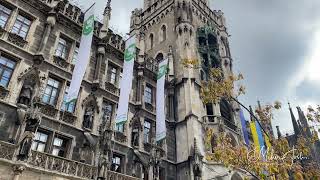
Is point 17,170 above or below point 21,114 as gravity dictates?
below

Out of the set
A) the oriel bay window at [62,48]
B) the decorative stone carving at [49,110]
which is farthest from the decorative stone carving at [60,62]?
the decorative stone carving at [49,110]

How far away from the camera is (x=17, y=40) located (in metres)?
19.1

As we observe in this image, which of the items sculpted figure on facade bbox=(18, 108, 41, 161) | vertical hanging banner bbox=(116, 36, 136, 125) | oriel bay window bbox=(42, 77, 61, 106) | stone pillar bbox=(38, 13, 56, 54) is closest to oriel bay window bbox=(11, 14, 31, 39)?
stone pillar bbox=(38, 13, 56, 54)

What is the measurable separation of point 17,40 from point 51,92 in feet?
13.5

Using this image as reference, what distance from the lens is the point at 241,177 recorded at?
1120 inches

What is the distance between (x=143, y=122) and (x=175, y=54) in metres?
11.6

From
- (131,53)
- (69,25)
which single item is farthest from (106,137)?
(69,25)

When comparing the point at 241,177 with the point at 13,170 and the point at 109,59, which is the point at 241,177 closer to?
the point at 109,59

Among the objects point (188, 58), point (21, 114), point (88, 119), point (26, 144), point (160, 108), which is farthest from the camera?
point (188, 58)

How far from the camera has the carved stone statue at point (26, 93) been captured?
17.6m

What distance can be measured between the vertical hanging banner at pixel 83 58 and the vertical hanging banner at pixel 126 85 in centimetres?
339

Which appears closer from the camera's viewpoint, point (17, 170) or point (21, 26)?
point (17, 170)

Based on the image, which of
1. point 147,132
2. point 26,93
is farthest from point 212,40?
point 26,93

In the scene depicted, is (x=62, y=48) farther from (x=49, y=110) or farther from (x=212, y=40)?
(x=212, y=40)
